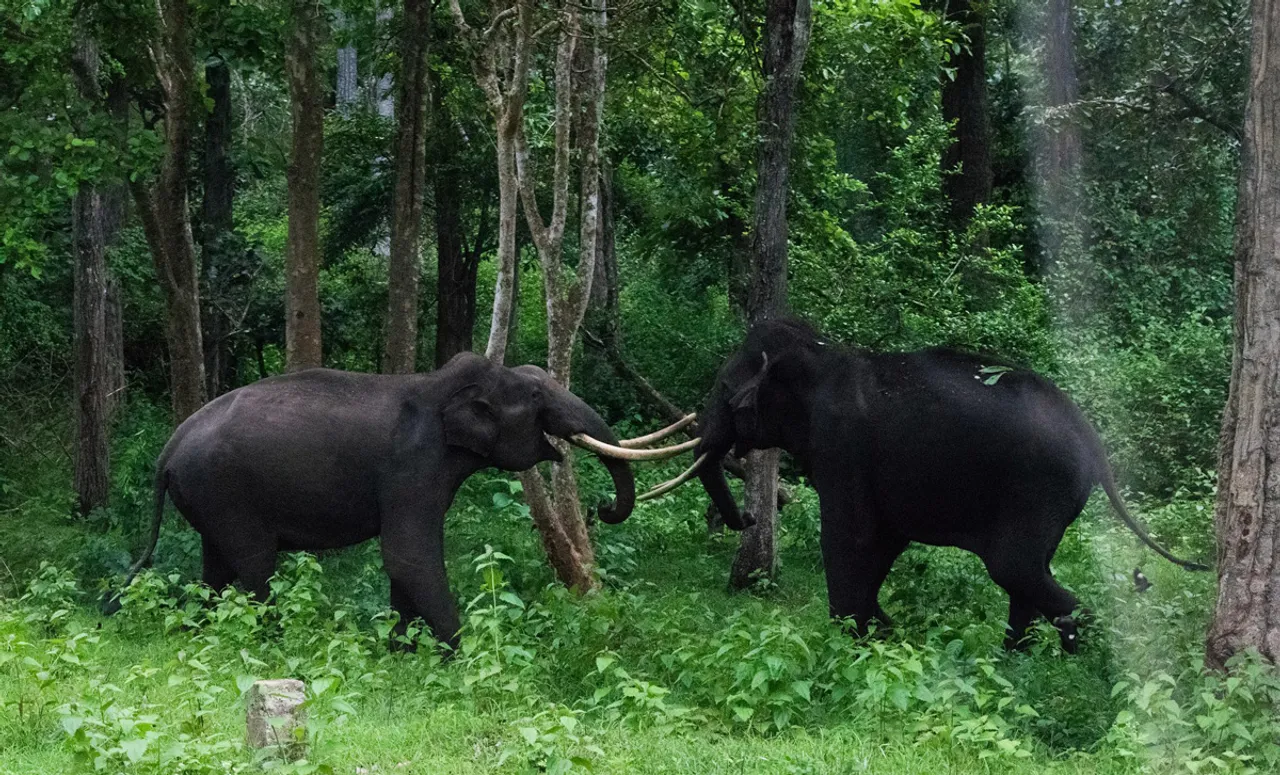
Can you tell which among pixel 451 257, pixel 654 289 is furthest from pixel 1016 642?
pixel 654 289

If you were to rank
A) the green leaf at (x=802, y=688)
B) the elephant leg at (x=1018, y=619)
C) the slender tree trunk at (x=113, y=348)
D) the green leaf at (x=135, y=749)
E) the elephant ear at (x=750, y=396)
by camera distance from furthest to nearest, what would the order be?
the slender tree trunk at (x=113, y=348), the elephant ear at (x=750, y=396), the elephant leg at (x=1018, y=619), the green leaf at (x=802, y=688), the green leaf at (x=135, y=749)

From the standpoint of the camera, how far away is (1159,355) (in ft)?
57.5

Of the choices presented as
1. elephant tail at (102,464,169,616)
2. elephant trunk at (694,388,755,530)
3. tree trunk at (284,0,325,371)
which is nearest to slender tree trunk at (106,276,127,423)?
tree trunk at (284,0,325,371)

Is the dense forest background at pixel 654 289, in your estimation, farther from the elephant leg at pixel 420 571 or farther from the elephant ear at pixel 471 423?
the elephant ear at pixel 471 423

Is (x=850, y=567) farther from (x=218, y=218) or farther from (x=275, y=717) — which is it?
(x=218, y=218)

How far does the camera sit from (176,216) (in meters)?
13.0

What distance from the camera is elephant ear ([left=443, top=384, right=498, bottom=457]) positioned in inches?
394

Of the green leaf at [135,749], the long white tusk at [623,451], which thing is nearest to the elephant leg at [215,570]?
the long white tusk at [623,451]

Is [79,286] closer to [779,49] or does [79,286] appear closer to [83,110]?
[83,110]

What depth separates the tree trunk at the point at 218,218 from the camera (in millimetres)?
18484

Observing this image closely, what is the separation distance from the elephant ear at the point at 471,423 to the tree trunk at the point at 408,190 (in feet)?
8.79

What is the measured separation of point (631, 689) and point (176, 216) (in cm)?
772

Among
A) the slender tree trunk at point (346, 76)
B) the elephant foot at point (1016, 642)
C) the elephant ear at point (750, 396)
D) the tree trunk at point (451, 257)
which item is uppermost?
the slender tree trunk at point (346, 76)

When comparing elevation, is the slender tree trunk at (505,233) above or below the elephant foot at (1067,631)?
above
